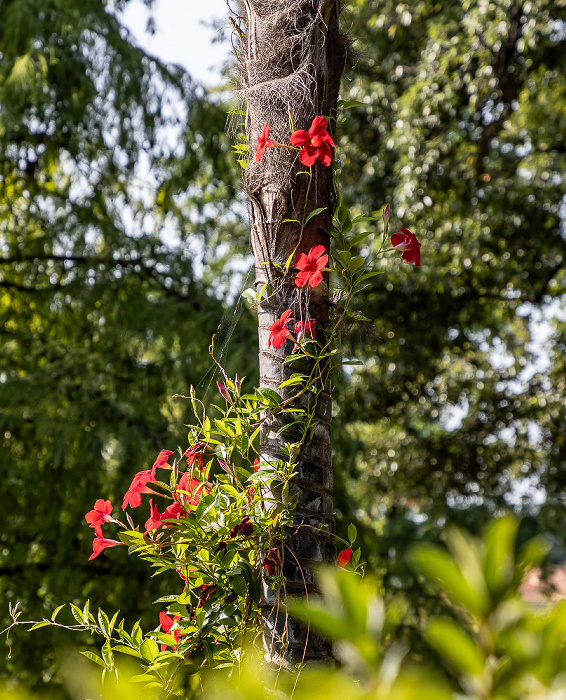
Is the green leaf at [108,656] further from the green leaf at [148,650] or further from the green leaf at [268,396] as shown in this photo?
the green leaf at [268,396]

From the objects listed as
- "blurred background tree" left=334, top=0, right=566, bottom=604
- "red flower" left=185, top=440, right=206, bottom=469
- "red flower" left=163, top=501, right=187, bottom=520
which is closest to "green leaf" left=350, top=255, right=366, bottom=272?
"red flower" left=185, top=440, right=206, bottom=469

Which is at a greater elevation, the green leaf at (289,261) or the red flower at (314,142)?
the red flower at (314,142)

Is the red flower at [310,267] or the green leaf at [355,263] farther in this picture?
the green leaf at [355,263]

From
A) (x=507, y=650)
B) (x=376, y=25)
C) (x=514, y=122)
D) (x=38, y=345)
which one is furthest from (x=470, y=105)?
(x=507, y=650)

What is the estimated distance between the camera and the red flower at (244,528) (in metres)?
1.05

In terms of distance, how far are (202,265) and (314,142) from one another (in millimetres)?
2787

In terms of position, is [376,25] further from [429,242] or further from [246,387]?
[246,387]

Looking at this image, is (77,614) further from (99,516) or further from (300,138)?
(300,138)

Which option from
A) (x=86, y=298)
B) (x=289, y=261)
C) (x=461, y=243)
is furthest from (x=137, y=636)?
(x=461, y=243)

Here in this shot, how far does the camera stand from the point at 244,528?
1.05 metres

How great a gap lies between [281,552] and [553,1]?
4.27 metres

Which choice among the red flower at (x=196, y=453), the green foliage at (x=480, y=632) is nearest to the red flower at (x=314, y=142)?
the red flower at (x=196, y=453)

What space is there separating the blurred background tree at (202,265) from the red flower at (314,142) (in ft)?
1.14

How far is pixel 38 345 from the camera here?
358 centimetres
